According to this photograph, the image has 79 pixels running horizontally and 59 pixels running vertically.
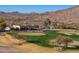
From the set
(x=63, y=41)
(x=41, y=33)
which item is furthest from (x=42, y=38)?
(x=63, y=41)

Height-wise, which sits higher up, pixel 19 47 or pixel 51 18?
pixel 51 18

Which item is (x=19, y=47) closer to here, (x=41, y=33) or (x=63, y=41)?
(x=41, y=33)

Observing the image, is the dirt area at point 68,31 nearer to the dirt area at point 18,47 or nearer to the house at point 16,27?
the dirt area at point 18,47

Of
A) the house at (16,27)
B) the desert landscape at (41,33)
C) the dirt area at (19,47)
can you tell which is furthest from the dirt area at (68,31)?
the house at (16,27)

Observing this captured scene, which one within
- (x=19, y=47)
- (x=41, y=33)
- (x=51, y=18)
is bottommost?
(x=19, y=47)

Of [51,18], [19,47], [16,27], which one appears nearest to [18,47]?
[19,47]

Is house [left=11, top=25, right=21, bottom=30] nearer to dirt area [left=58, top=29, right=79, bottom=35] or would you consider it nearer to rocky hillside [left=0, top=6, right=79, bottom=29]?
rocky hillside [left=0, top=6, right=79, bottom=29]

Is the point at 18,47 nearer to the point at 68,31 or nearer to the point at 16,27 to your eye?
the point at 16,27
